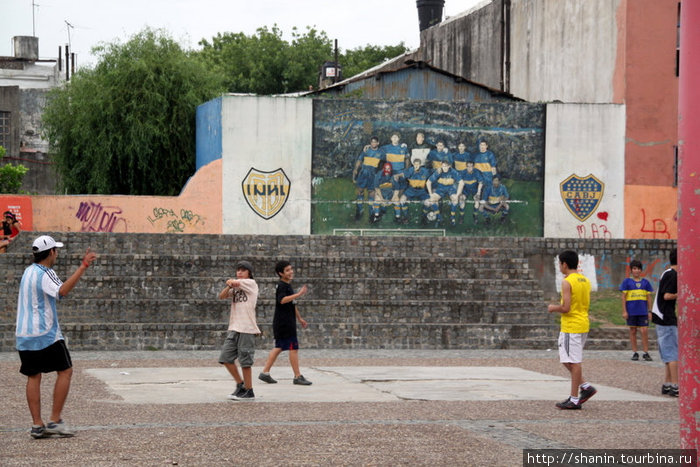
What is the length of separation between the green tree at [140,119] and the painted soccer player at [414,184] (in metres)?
8.42

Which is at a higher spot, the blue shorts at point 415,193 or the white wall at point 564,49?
the white wall at point 564,49

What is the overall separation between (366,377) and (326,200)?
1517 cm

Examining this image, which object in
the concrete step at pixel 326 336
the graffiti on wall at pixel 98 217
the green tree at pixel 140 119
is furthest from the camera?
the green tree at pixel 140 119

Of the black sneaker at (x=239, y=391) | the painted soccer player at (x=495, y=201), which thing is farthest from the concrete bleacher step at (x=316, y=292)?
the black sneaker at (x=239, y=391)

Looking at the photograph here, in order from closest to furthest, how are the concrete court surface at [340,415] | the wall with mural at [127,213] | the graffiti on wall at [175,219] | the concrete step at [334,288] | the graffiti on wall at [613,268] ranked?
1. the concrete court surface at [340,415]
2. the concrete step at [334,288]
3. the graffiti on wall at [613,268]
4. the wall with mural at [127,213]
5. the graffiti on wall at [175,219]

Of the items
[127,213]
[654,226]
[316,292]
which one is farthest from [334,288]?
[654,226]

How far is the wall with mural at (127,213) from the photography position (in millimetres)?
28078

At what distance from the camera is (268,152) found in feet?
96.5

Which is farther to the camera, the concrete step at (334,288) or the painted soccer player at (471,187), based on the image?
the painted soccer player at (471,187)

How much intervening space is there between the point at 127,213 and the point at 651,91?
50.4 ft

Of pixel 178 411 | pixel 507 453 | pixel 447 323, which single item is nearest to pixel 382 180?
pixel 447 323

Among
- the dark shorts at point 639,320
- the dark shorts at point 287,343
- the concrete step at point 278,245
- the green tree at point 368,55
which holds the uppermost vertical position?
the green tree at point 368,55

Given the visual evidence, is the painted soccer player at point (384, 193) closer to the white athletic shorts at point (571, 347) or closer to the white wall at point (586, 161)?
the white wall at point (586, 161)

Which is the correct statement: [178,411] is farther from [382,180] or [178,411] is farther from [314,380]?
[382,180]
